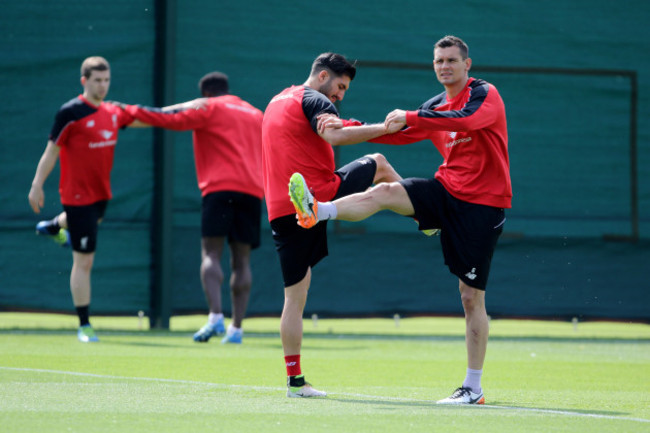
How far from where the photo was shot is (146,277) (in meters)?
11.2

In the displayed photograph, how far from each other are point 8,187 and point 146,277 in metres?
1.69

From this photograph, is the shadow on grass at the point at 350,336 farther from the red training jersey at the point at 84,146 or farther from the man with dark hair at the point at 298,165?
the man with dark hair at the point at 298,165

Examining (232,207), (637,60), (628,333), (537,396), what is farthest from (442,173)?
(628,333)

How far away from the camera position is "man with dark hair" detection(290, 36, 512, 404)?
Result: 579 centimetres

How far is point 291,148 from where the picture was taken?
6.05m

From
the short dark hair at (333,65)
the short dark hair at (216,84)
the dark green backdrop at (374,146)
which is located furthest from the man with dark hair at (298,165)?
the dark green backdrop at (374,146)

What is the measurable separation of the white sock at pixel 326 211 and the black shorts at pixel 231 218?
4.06 meters

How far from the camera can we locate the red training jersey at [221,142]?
9.80m

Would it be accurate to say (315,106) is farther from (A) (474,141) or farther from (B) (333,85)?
(A) (474,141)

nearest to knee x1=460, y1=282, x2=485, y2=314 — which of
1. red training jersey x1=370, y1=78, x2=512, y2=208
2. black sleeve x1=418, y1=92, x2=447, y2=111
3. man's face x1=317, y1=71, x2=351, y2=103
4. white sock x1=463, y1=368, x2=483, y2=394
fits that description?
white sock x1=463, y1=368, x2=483, y2=394

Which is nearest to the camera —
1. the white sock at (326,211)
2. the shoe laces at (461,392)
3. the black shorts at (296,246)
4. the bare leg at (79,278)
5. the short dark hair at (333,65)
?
the shoe laces at (461,392)

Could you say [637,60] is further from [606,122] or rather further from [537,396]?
[537,396]

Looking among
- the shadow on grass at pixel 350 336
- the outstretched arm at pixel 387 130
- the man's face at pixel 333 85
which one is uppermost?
the man's face at pixel 333 85

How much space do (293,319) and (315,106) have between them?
3.94 ft
